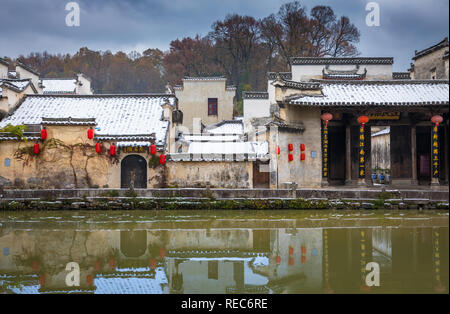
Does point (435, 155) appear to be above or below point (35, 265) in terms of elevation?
above

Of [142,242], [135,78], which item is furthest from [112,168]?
[135,78]

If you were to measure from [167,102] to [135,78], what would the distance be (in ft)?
96.5

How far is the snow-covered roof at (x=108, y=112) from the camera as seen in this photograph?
18891mm

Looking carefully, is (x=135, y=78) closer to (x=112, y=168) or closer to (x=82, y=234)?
(x=112, y=168)

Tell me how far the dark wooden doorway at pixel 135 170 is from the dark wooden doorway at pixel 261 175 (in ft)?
16.7

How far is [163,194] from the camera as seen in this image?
15758 mm

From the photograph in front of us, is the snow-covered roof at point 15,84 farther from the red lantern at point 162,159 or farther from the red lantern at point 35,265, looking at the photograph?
the red lantern at point 35,265

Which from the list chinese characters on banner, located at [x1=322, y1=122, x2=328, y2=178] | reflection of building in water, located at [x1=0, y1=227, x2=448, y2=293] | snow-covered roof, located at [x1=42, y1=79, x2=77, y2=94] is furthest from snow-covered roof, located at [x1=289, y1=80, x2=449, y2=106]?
snow-covered roof, located at [x1=42, y1=79, x2=77, y2=94]

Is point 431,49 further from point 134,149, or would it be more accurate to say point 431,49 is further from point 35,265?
point 35,265

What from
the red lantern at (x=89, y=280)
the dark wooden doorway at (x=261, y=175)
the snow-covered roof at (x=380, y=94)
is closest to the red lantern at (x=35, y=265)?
the red lantern at (x=89, y=280)

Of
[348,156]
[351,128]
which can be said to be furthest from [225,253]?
[351,128]

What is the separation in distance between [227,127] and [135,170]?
10194 mm

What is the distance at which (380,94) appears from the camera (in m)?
18.1

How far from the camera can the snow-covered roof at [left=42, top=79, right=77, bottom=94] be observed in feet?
111
